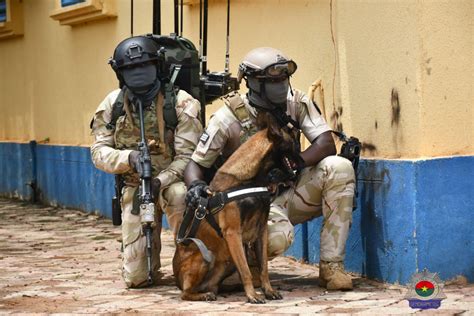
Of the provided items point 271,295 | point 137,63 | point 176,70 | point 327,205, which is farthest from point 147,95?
point 271,295

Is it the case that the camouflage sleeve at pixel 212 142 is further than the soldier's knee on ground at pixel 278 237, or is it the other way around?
the camouflage sleeve at pixel 212 142

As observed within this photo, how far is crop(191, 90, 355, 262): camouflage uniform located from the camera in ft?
19.4

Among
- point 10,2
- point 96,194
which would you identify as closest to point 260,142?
point 96,194

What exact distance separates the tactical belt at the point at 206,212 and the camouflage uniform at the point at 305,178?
39 cm

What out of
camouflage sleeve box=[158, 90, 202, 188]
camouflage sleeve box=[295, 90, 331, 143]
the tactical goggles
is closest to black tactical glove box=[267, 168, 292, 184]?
camouflage sleeve box=[295, 90, 331, 143]

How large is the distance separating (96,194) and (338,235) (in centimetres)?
496

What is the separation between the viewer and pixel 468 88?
6.04 m

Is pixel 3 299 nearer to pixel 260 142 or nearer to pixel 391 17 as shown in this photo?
pixel 260 142

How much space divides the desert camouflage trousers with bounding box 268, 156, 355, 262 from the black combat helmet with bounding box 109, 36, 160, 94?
1.08m

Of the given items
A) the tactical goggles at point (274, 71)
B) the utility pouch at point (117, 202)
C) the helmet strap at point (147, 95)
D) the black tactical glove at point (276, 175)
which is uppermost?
the tactical goggles at point (274, 71)

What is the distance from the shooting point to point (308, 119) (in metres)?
6.03

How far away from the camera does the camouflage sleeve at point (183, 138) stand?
6.25 meters

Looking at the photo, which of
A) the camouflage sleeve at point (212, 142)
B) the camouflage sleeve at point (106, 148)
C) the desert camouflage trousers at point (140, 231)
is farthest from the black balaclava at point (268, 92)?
the camouflage sleeve at point (106, 148)

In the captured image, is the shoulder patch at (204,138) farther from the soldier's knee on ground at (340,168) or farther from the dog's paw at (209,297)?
the dog's paw at (209,297)
